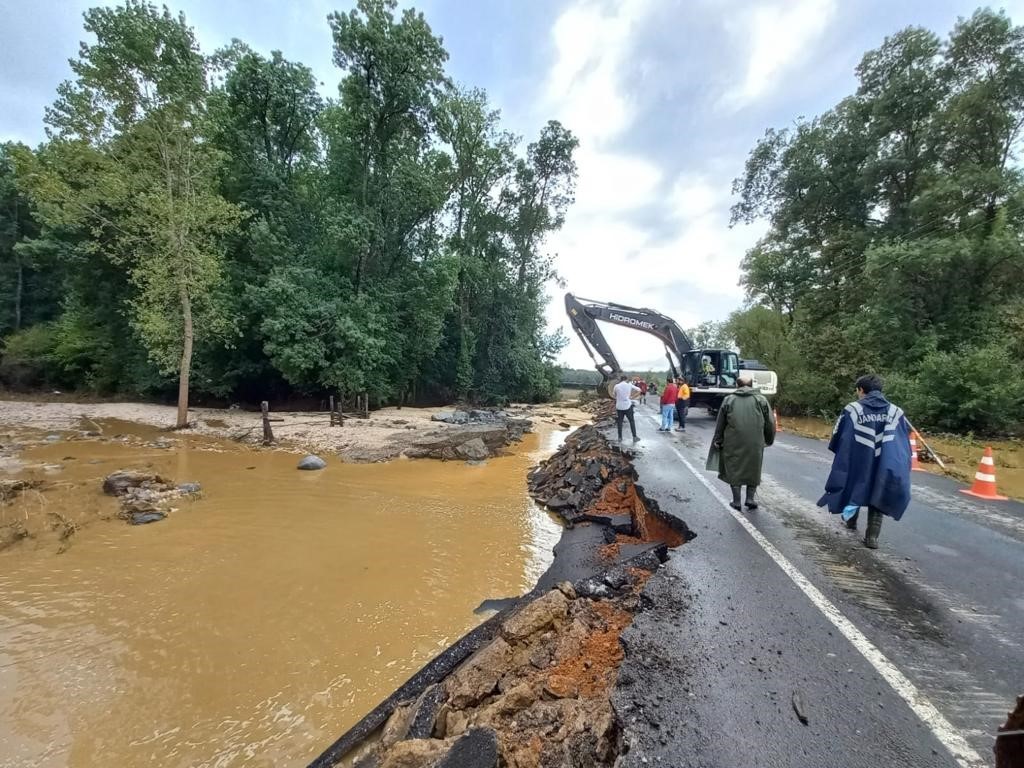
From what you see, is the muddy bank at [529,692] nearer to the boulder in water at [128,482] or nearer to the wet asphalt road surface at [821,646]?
the wet asphalt road surface at [821,646]

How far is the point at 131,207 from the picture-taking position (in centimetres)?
1570

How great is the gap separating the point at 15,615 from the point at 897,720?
23.7 feet

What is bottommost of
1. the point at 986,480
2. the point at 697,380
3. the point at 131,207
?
the point at 986,480

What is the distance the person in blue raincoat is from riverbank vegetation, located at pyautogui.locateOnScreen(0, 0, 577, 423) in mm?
17560

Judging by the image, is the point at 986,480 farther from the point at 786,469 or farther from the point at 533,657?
the point at 533,657

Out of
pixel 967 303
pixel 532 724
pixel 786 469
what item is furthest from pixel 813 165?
pixel 532 724

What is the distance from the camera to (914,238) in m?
15.9

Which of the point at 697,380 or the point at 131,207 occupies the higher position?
the point at 131,207

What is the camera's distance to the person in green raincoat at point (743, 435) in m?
4.95

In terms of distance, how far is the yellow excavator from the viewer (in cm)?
1569

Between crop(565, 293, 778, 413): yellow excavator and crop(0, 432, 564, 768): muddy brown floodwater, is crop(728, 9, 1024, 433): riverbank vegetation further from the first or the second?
crop(0, 432, 564, 768): muddy brown floodwater

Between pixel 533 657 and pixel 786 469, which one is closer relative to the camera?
pixel 533 657

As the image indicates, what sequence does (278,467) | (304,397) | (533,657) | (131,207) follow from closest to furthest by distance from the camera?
(533,657) → (278,467) → (131,207) → (304,397)

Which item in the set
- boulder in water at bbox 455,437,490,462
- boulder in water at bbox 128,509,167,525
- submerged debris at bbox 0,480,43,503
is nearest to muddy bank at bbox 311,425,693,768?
boulder in water at bbox 128,509,167,525
